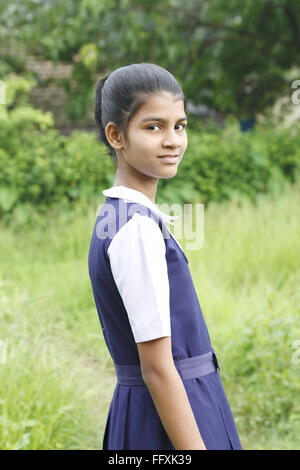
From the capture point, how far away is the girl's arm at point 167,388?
4.36 feet

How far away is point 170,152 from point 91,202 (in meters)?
5.96

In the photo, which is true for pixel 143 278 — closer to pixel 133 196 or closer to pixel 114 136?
pixel 133 196

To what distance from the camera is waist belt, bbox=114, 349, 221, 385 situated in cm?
146

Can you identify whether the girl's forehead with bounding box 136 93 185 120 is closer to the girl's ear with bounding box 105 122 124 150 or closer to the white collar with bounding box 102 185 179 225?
the girl's ear with bounding box 105 122 124 150

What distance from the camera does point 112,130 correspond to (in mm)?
1495

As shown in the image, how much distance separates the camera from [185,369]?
57.7 inches

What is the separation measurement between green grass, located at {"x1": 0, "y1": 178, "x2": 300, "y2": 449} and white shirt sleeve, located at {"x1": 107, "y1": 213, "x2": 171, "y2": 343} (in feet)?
5.26

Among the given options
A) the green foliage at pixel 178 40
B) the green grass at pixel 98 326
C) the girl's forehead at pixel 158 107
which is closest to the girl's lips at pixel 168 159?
the girl's forehead at pixel 158 107

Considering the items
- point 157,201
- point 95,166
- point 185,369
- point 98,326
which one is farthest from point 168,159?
point 157,201

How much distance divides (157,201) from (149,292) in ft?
22.0

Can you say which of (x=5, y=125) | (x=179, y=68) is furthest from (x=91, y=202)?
(x=179, y=68)

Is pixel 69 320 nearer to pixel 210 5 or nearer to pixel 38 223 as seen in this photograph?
pixel 38 223

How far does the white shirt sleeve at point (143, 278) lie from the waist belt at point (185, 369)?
6.8 inches

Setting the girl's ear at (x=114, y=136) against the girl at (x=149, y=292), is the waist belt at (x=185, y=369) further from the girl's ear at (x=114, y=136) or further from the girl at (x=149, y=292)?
the girl's ear at (x=114, y=136)
